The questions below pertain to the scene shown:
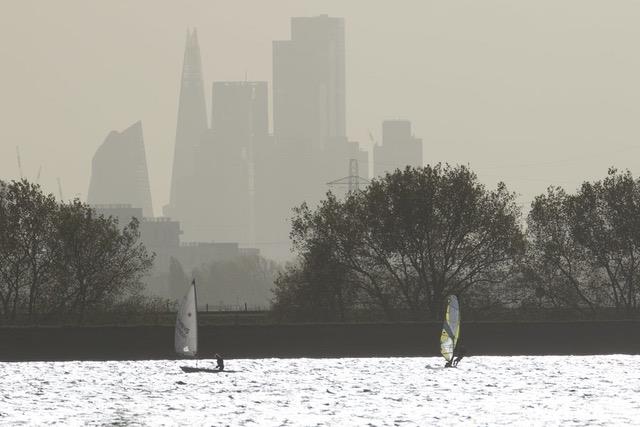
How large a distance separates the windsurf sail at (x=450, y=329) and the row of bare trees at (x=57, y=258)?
86.4 ft

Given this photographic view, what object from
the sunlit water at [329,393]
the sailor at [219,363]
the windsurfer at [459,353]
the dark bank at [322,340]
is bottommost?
the sunlit water at [329,393]

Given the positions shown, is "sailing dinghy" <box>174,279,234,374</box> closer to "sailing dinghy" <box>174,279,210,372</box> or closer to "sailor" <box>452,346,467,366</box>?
"sailing dinghy" <box>174,279,210,372</box>

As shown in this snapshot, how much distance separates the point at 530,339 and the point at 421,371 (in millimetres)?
6834

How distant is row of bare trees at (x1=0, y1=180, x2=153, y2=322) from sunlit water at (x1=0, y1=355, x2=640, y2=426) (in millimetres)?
5422

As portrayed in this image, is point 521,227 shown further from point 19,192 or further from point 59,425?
point 59,425

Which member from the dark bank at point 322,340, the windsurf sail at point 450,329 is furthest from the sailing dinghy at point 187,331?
the windsurf sail at point 450,329

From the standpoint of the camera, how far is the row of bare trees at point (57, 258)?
101m

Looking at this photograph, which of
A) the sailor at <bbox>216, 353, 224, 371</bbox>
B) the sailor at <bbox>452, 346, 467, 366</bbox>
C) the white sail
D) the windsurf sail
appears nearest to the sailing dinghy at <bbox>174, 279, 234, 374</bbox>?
the white sail

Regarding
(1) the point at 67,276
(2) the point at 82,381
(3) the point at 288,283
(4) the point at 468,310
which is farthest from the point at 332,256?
(2) the point at 82,381

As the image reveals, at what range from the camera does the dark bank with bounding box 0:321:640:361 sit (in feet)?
269

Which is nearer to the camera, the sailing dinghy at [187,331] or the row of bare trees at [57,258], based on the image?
the sailing dinghy at [187,331]

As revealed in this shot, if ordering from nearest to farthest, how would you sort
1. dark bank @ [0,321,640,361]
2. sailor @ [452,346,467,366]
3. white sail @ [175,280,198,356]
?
white sail @ [175,280,198,356], sailor @ [452,346,467,366], dark bank @ [0,321,640,361]

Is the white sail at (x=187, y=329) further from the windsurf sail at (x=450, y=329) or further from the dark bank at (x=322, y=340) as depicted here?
the windsurf sail at (x=450, y=329)

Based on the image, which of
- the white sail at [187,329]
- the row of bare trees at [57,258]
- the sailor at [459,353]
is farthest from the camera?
the row of bare trees at [57,258]
